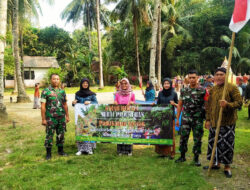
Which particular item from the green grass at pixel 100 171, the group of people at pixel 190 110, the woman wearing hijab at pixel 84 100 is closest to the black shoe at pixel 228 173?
the group of people at pixel 190 110

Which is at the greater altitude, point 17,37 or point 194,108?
point 17,37

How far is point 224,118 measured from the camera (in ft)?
11.9

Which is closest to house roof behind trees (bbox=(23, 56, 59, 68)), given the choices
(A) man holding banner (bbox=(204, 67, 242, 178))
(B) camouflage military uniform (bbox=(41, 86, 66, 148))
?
(B) camouflage military uniform (bbox=(41, 86, 66, 148))

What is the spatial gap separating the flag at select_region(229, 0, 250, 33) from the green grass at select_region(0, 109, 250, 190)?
8.11 ft

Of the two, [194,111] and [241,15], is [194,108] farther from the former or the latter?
[241,15]

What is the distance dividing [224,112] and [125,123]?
6.48 ft

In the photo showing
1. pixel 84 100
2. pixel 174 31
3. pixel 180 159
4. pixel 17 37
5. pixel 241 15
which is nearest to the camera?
pixel 241 15

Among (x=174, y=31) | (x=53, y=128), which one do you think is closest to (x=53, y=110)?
(x=53, y=128)

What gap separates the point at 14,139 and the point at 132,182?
4372 millimetres

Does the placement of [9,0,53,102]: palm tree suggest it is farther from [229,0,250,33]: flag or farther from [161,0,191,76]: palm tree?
[161,0,191,76]: palm tree

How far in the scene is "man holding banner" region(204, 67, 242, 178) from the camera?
358 centimetres

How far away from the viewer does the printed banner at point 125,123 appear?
180 inches

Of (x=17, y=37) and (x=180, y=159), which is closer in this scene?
(x=180, y=159)

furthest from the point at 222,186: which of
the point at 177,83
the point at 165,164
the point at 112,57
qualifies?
the point at 112,57
